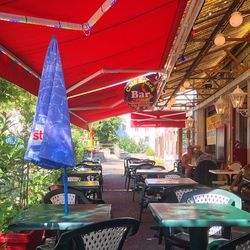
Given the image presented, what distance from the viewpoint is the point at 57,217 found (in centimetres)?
344

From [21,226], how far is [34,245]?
51.1 inches

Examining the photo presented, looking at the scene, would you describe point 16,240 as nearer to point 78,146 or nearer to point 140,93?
point 140,93

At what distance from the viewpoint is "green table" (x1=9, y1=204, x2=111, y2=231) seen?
10.4 ft

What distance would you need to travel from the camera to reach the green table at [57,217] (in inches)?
125

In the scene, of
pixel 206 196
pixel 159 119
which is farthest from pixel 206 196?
pixel 159 119

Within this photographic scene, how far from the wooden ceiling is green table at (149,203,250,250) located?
3.92 metres

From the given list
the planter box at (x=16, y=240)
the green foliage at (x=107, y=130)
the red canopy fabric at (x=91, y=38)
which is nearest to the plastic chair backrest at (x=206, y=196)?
the planter box at (x=16, y=240)

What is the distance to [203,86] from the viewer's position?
16375mm

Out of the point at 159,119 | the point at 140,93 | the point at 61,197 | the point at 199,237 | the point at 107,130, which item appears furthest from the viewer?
the point at 107,130

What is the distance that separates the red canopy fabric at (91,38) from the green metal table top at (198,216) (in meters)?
1.78

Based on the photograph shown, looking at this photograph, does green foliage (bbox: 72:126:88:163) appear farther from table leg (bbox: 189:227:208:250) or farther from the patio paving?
table leg (bbox: 189:227:208:250)

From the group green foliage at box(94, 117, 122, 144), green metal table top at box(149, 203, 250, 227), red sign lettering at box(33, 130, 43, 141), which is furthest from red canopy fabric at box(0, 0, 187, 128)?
green foliage at box(94, 117, 122, 144)

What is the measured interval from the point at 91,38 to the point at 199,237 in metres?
2.31

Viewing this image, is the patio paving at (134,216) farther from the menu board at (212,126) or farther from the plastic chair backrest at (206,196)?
the menu board at (212,126)
